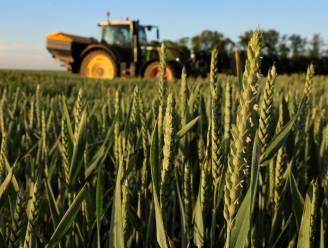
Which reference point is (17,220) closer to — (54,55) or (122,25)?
(122,25)

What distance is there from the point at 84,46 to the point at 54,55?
89 centimetres

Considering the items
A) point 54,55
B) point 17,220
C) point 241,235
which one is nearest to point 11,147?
point 17,220

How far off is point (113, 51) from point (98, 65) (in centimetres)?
61

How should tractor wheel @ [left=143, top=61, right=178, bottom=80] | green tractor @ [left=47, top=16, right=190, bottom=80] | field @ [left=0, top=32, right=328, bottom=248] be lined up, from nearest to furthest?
field @ [left=0, top=32, right=328, bottom=248] → tractor wheel @ [left=143, top=61, right=178, bottom=80] → green tractor @ [left=47, top=16, right=190, bottom=80]

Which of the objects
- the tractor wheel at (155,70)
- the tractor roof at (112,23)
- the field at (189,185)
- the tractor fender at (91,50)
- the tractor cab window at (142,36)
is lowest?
the field at (189,185)

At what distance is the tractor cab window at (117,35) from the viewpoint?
1083 centimetres

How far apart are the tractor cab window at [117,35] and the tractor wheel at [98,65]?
1.60ft

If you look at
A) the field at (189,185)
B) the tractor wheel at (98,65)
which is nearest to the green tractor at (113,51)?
the tractor wheel at (98,65)

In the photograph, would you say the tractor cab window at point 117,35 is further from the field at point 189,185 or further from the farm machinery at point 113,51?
the field at point 189,185

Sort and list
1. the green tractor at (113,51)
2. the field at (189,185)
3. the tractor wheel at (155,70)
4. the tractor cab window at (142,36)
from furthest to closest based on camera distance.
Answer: the tractor cab window at (142,36), the green tractor at (113,51), the tractor wheel at (155,70), the field at (189,185)

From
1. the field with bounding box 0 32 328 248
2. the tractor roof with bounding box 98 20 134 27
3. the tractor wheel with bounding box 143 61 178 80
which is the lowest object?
the field with bounding box 0 32 328 248

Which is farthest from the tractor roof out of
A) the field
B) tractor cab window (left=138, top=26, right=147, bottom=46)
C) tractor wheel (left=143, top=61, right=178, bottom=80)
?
the field

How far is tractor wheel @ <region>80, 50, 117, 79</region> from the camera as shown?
1076cm

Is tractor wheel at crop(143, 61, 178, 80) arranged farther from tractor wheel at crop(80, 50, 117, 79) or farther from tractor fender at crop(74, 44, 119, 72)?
tractor wheel at crop(80, 50, 117, 79)
